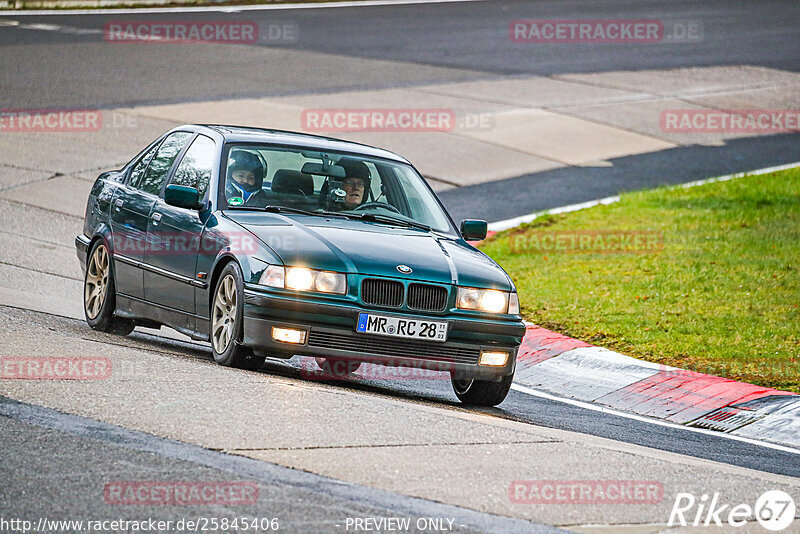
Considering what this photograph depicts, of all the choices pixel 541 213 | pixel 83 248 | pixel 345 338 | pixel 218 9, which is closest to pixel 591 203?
pixel 541 213

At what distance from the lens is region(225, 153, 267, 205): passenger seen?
854 cm

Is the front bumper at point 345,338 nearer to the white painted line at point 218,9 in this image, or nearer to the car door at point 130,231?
the car door at point 130,231

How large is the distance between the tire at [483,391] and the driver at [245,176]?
182 centimetres

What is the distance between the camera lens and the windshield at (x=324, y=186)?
8578 millimetres

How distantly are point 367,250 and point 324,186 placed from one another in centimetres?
103

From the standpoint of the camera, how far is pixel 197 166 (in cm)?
901

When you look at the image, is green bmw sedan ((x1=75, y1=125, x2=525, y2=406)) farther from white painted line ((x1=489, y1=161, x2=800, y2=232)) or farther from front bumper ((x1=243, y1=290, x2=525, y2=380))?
white painted line ((x1=489, y1=161, x2=800, y2=232))

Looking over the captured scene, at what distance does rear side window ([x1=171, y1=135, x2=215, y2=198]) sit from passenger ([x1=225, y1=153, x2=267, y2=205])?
19cm

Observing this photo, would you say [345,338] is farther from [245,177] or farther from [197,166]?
[197,166]

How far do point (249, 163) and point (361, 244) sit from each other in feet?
4.15

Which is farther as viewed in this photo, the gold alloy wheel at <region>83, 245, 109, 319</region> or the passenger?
the gold alloy wheel at <region>83, 245, 109, 319</region>

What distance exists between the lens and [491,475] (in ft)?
19.3

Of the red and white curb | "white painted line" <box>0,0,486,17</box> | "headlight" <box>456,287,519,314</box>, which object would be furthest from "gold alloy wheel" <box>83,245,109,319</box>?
"white painted line" <box>0,0,486,17</box>

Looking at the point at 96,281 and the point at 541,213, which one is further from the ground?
the point at 96,281
